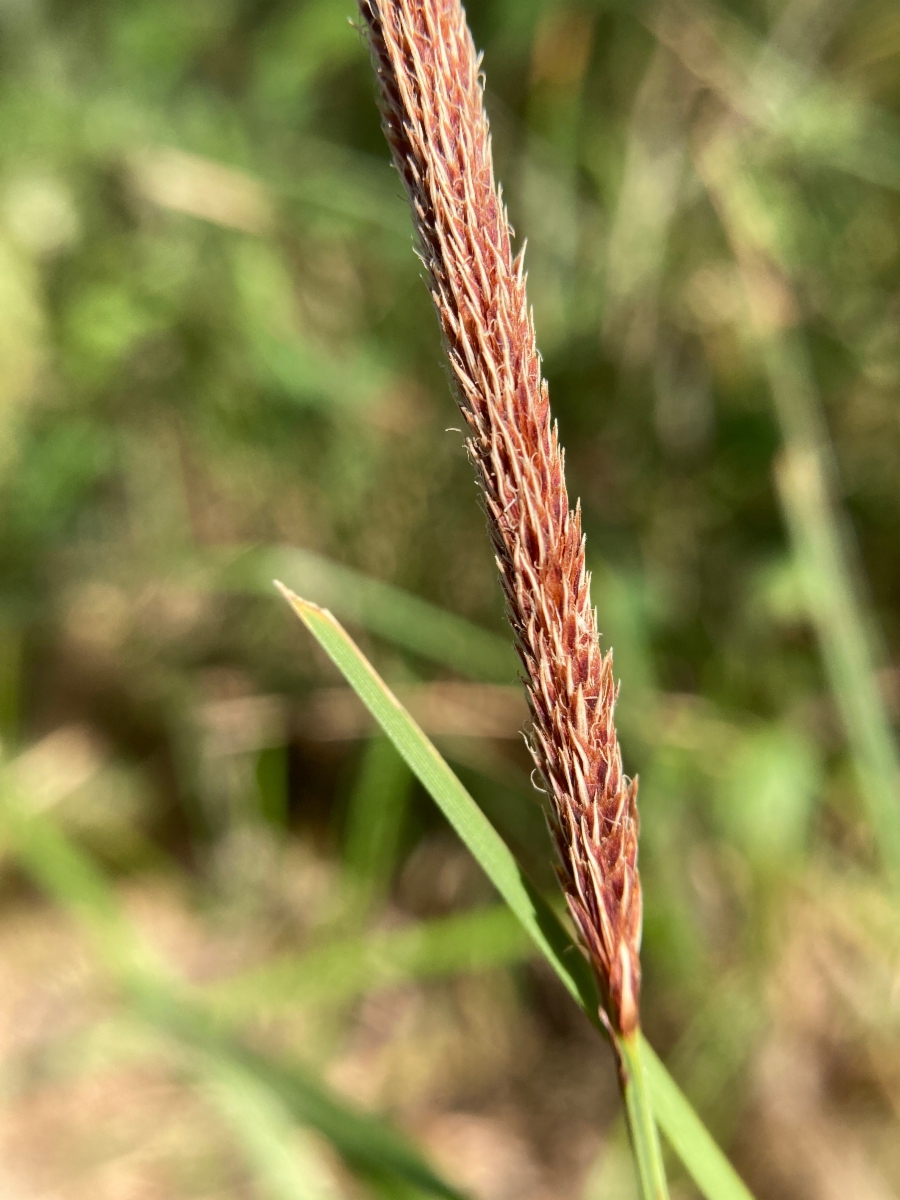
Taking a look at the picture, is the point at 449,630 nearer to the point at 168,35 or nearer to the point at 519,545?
the point at 519,545

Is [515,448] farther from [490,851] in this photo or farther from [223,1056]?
[223,1056]

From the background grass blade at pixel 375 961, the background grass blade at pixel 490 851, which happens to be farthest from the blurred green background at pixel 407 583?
the background grass blade at pixel 490 851

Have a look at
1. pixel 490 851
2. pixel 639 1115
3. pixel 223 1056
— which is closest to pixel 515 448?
pixel 490 851

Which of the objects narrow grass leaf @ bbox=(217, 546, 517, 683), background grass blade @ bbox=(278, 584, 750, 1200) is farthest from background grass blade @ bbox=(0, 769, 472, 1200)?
narrow grass leaf @ bbox=(217, 546, 517, 683)

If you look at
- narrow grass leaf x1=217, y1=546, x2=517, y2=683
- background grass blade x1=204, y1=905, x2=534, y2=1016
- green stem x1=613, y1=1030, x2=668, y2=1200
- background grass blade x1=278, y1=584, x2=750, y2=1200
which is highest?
narrow grass leaf x1=217, y1=546, x2=517, y2=683

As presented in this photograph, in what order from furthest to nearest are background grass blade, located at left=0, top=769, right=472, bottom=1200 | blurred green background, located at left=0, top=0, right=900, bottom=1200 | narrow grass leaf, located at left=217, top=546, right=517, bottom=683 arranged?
narrow grass leaf, located at left=217, top=546, right=517, bottom=683 → blurred green background, located at left=0, top=0, right=900, bottom=1200 → background grass blade, located at left=0, top=769, right=472, bottom=1200

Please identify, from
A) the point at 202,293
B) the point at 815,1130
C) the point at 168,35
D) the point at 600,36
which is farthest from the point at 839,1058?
the point at 168,35

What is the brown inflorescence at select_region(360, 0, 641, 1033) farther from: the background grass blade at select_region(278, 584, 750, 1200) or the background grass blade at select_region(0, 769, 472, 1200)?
the background grass blade at select_region(0, 769, 472, 1200)

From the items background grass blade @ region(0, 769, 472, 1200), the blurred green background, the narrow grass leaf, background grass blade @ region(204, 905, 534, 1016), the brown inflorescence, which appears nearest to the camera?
the brown inflorescence
